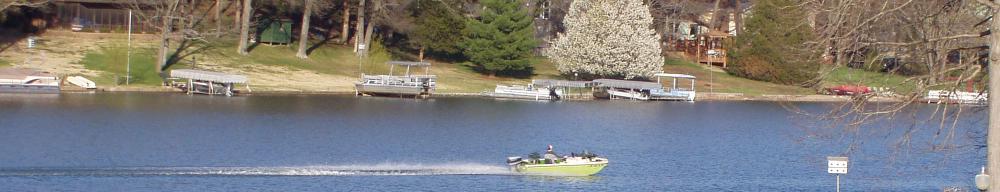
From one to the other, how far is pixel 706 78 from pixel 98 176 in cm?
6079

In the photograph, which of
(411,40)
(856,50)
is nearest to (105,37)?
(411,40)

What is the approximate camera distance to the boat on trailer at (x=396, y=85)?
78312 mm

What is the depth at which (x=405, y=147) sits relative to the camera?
169ft

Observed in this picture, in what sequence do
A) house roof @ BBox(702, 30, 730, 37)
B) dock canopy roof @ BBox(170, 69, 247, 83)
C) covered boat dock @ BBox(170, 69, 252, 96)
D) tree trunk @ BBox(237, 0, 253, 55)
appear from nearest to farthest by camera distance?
dock canopy roof @ BBox(170, 69, 247, 83) < covered boat dock @ BBox(170, 69, 252, 96) < tree trunk @ BBox(237, 0, 253, 55) < house roof @ BBox(702, 30, 730, 37)

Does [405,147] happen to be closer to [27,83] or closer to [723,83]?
[27,83]

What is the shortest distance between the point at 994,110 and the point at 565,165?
997 inches

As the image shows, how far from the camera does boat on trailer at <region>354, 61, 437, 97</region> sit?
78312mm

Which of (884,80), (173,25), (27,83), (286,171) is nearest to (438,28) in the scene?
(173,25)

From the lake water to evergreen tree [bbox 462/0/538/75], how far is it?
1037 cm

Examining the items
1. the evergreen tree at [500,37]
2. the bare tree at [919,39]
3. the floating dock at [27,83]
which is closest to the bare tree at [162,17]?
the floating dock at [27,83]

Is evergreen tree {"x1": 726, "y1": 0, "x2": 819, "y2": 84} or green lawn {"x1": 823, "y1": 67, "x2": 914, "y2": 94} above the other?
evergreen tree {"x1": 726, "y1": 0, "x2": 819, "y2": 84}

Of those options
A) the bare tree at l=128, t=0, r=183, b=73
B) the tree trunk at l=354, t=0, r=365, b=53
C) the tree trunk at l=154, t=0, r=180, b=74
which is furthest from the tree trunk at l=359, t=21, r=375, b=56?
the tree trunk at l=154, t=0, r=180, b=74

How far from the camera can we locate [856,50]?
1791cm

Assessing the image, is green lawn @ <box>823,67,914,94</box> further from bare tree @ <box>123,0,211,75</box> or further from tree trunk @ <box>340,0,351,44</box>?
tree trunk @ <box>340,0,351,44</box>
